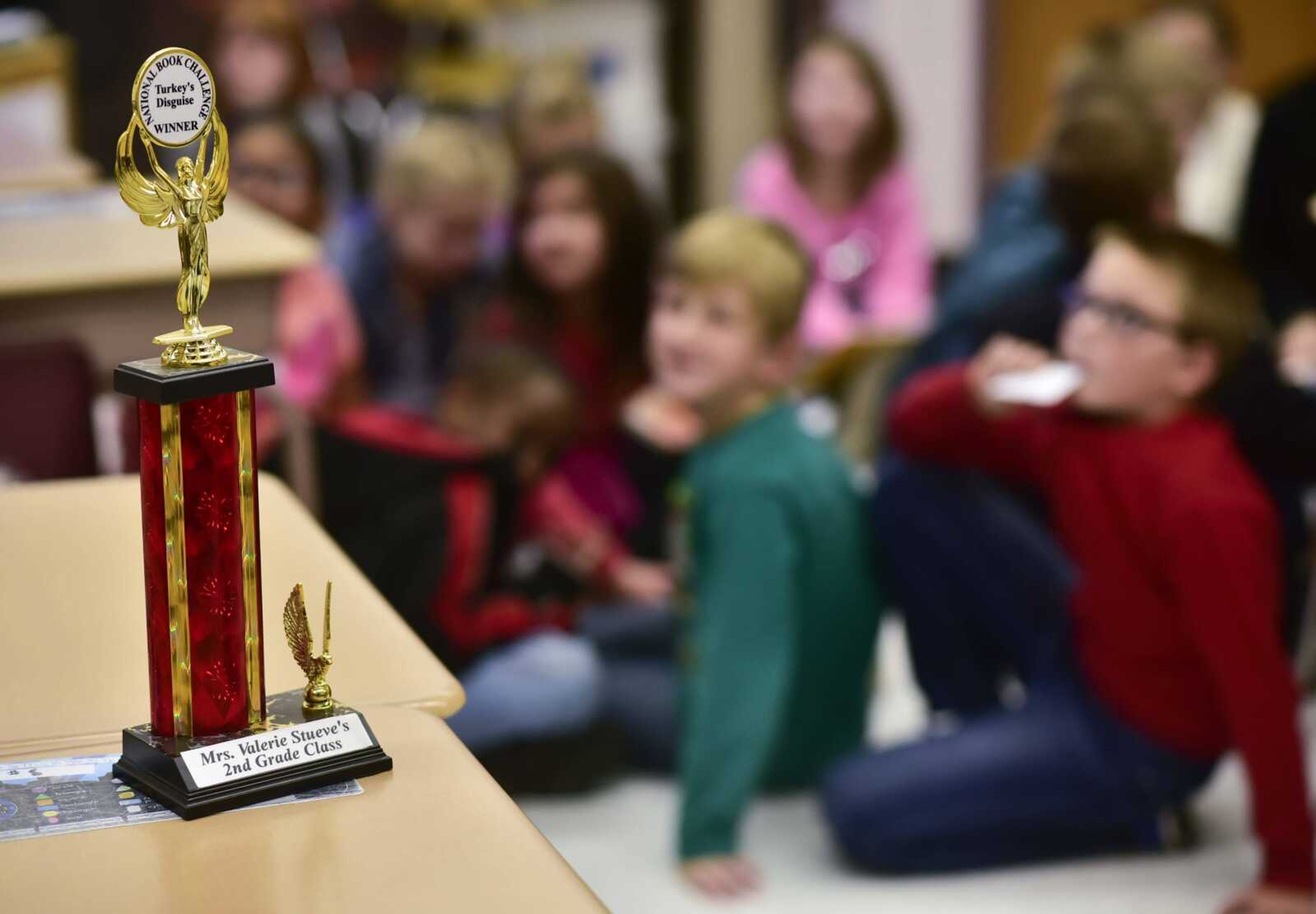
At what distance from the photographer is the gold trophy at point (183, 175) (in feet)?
2.81

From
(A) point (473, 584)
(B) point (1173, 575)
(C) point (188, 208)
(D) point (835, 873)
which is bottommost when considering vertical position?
→ (D) point (835, 873)

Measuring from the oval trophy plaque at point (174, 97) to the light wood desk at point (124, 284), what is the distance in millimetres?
1233

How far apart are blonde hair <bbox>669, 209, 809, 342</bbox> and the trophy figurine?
4.36ft

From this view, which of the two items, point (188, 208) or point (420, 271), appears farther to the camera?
point (420, 271)

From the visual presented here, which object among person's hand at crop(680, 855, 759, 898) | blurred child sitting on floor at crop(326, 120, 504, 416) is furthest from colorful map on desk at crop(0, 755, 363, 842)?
blurred child sitting on floor at crop(326, 120, 504, 416)

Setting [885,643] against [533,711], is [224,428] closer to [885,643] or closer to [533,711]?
[533,711]

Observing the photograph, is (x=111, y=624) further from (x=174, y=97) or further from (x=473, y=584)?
(x=473, y=584)

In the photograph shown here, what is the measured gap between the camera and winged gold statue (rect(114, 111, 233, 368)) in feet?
2.85

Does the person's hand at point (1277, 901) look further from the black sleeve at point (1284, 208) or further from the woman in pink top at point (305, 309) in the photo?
the woman in pink top at point (305, 309)

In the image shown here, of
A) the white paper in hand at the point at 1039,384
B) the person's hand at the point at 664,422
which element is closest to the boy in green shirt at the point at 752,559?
the white paper in hand at the point at 1039,384

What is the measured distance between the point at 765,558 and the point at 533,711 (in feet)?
1.28

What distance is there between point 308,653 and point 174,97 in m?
0.30

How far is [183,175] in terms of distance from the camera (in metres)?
0.89

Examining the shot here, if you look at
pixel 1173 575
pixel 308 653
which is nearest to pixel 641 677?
pixel 1173 575
